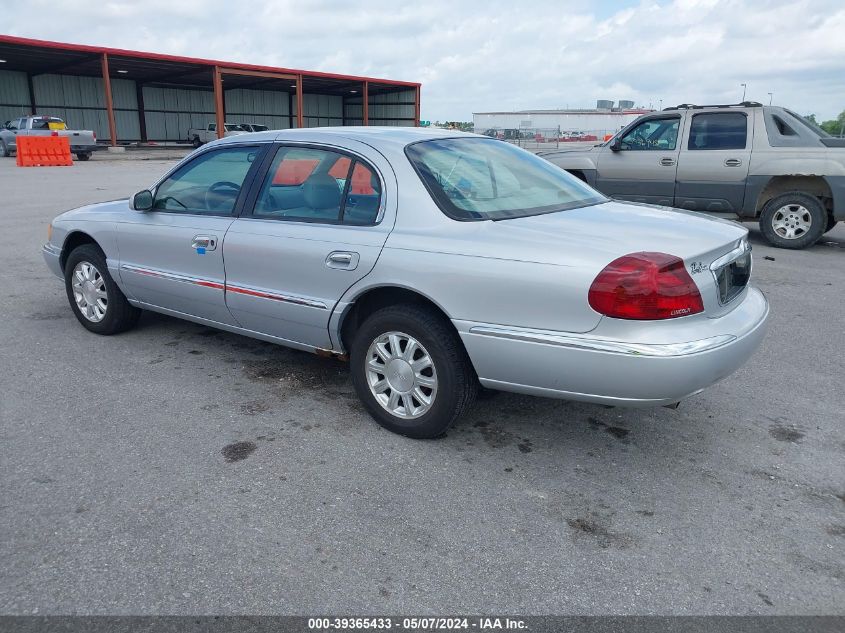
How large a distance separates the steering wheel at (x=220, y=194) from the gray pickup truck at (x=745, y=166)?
7.04 m

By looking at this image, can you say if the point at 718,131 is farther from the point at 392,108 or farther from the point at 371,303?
the point at 392,108

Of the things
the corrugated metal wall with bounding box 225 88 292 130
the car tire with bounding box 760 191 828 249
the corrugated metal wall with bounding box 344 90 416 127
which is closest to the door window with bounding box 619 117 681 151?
the car tire with bounding box 760 191 828 249

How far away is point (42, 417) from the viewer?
12.1ft

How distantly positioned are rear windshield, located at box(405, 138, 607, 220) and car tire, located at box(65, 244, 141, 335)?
271 cm

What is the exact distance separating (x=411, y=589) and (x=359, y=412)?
5.16 ft

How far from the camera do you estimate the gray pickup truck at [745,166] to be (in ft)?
28.8

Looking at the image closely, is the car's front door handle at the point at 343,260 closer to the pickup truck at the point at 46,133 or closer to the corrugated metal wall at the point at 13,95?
the pickup truck at the point at 46,133

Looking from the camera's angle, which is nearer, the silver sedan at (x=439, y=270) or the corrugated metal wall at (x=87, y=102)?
the silver sedan at (x=439, y=270)

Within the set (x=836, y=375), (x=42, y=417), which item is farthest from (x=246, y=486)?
(x=836, y=375)

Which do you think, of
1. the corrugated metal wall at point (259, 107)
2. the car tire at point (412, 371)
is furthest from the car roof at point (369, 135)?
the corrugated metal wall at point (259, 107)

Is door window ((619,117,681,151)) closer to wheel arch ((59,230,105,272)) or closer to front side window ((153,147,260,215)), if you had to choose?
front side window ((153,147,260,215))

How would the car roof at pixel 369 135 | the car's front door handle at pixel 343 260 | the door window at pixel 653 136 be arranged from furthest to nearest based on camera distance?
the door window at pixel 653 136, the car roof at pixel 369 135, the car's front door handle at pixel 343 260

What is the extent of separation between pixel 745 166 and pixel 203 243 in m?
7.59

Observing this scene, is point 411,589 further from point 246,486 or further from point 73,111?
point 73,111
